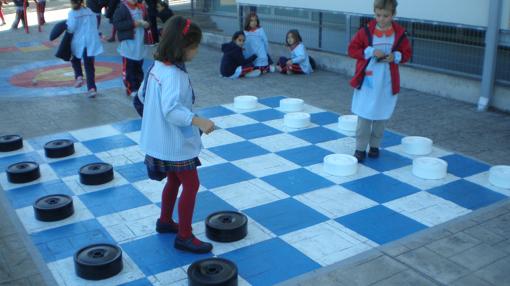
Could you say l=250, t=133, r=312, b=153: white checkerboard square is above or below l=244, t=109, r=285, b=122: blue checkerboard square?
below

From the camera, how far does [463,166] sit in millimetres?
5750

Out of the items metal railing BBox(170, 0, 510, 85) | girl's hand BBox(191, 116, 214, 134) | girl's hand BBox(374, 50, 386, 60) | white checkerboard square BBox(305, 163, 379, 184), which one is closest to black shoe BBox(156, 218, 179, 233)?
girl's hand BBox(191, 116, 214, 134)

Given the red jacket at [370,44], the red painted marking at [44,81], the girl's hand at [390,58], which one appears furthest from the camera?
the red painted marking at [44,81]

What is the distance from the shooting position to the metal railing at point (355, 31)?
8.00 metres

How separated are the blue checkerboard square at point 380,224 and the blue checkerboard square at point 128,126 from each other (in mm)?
3375

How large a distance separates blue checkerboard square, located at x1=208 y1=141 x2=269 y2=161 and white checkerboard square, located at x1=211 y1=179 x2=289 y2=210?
0.72 m

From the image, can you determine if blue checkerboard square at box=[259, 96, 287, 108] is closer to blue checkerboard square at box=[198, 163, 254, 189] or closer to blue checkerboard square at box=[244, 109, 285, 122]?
blue checkerboard square at box=[244, 109, 285, 122]

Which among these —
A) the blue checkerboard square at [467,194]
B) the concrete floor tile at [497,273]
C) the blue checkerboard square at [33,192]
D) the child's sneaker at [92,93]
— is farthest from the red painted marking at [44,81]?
the concrete floor tile at [497,273]

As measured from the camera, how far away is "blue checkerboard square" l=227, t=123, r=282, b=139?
22.2 ft

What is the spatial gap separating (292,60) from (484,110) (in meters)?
3.52

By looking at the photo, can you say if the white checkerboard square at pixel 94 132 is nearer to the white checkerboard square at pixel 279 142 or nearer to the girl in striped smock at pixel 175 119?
the white checkerboard square at pixel 279 142

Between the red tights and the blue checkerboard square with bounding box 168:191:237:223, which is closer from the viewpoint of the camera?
the red tights

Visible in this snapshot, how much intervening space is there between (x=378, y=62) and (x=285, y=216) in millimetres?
1821

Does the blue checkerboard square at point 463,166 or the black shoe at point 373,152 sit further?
the black shoe at point 373,152
